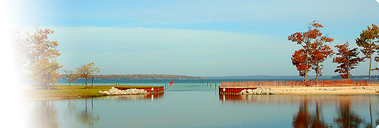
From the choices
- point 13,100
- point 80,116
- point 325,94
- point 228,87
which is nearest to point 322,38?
point 325,94

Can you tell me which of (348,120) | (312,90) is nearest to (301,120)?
(348,120)

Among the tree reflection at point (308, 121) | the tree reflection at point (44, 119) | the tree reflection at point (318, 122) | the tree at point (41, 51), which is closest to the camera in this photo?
the tree reflection at point (318, 122)

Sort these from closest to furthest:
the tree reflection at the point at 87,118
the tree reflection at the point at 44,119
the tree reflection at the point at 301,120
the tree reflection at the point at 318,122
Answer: the tree reflection at the point at 318,122, the tree reflection at the point at 301,120, the tree reflection at the point at 44,119, the tree reflection at the point at 87,118

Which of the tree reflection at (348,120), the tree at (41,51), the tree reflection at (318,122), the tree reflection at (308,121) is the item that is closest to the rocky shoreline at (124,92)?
the tree at (41,51)

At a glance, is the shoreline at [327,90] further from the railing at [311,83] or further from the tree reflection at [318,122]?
the tree reflection at [318,122]

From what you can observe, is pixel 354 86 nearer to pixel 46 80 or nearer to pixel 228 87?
pixel 228 87

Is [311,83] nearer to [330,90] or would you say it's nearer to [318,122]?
[330,90]

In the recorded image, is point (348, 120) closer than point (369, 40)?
Yes

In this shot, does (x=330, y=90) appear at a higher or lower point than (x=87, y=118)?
higher

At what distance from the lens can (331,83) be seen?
60188mm

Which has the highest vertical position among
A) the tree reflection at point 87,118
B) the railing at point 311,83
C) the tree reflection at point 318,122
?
the railing at point 311,83

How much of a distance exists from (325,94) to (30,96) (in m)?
45.5

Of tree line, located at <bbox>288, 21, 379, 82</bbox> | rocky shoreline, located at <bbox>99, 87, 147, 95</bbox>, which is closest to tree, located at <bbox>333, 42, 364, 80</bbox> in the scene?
tree line, located at <bbox>288, 21, 379, 82</bbox>

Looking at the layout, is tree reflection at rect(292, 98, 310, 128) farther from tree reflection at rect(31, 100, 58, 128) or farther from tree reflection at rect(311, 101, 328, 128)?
tree reflection at rect(31, 100, 58, 128)
